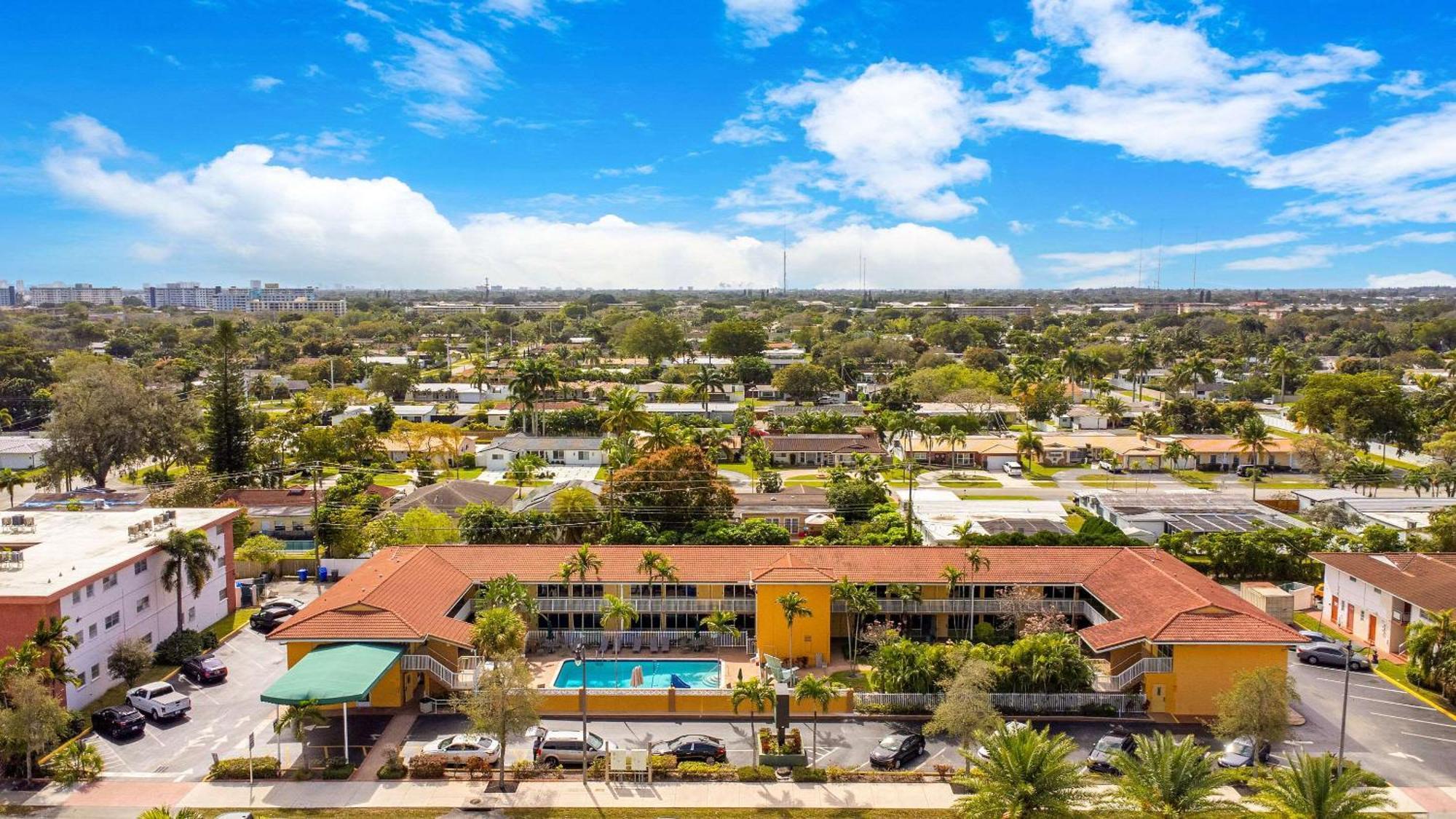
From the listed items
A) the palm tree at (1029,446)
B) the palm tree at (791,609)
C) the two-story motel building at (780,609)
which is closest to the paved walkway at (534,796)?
the two-story motel building at (780,609)

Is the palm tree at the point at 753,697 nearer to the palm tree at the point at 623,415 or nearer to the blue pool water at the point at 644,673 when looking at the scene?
the blue pool water at the point at 644,673

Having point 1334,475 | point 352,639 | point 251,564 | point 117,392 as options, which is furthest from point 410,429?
point 1334,475

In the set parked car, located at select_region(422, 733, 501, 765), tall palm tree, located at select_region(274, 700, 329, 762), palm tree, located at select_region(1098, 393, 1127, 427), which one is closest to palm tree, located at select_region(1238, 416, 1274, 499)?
palm tree, located at select_region(1098, 393, 1127, 427)

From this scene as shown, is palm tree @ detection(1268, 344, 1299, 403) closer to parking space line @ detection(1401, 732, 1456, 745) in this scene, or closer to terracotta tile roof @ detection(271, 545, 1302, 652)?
terracotta tile roof @ detection(271, 545, 1302, 652)

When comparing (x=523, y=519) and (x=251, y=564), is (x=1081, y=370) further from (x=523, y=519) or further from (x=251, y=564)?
(x=251, y=564)

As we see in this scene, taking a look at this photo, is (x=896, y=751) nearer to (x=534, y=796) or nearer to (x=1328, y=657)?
(x=534, y=796)
